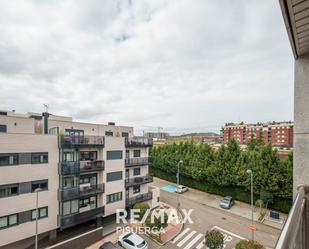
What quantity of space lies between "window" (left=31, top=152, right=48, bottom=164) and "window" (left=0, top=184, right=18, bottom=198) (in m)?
1.70

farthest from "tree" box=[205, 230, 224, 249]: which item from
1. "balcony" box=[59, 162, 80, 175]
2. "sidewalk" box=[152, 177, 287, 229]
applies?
"balcony" box=[59, 162, 80, 175]

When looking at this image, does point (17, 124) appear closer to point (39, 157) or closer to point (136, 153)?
point (39, 157)

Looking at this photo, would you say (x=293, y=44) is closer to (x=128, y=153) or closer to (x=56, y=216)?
(x=56, y=216)

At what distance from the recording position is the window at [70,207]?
13.3 meters

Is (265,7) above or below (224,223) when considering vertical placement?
above

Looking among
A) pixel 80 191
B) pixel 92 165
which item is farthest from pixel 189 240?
pixel 92 165

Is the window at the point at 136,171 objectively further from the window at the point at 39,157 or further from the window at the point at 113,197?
the window at the point at 39,157

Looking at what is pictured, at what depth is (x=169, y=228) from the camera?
15.1m

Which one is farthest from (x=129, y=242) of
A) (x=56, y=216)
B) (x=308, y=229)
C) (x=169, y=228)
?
(x=308, y=229)

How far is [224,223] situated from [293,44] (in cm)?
1661

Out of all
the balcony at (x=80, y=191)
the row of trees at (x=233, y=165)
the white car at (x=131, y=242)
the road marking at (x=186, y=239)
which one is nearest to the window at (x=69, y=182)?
the balcony at (x=80, y=191)

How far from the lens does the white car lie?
11998mm

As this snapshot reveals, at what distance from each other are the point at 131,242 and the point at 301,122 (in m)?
12.6

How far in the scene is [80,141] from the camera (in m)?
14.2
